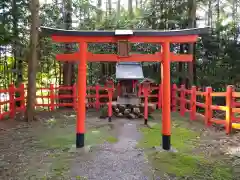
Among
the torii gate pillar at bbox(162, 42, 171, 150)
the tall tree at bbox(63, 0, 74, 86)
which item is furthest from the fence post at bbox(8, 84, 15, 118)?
the torii gate pillar at bbox(162, 42, 171, 150)

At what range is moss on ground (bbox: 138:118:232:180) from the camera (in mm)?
4340

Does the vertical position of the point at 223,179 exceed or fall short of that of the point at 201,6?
it falls short

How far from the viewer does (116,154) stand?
5395mm

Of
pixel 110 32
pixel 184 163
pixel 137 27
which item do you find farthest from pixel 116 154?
pixel 137 27

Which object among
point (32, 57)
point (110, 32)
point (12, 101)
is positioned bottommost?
point (12, 101)

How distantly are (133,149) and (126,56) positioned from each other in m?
1.88

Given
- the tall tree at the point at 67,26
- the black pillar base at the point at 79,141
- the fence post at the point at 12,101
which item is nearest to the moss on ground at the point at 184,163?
the black pillar base at the point at 79,141

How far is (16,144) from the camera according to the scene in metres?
6.39

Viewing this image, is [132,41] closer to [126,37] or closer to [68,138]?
[126,37]

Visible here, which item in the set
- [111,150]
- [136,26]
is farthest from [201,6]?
[111,150]

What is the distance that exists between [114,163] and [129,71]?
585cm

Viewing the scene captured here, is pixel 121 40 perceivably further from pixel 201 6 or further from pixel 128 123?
pixel 201 6

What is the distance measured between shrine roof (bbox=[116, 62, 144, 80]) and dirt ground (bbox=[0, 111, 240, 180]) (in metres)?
1.99

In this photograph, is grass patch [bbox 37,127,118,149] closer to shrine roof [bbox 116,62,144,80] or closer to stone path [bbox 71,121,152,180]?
stone path [bbox 71,121,152,180]
